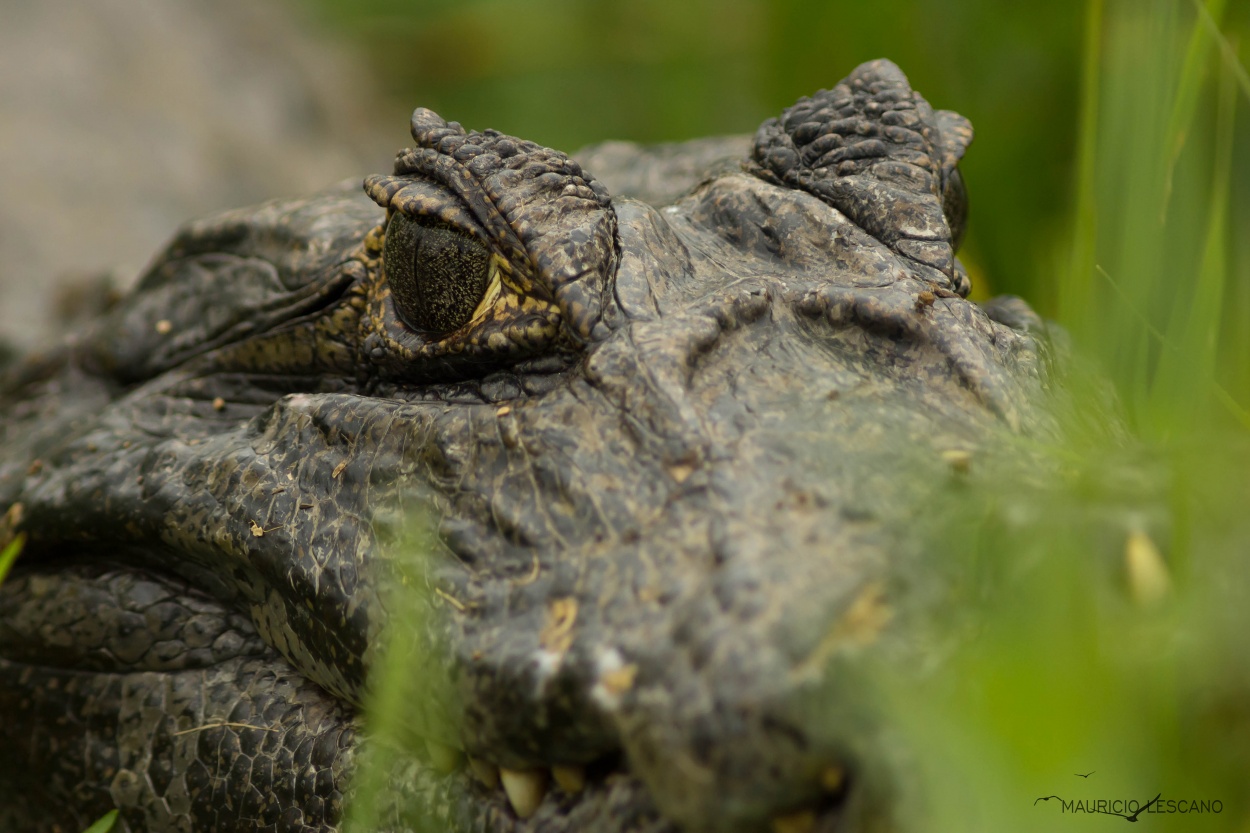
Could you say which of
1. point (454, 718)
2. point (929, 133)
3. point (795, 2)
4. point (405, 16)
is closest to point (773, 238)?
point (929, 133)

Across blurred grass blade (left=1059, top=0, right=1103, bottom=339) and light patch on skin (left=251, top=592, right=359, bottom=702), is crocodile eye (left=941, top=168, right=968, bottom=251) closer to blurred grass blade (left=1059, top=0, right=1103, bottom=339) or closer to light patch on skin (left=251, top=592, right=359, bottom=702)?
blurred grass blade (left=1059, top=0, right=1103, bottom=339)

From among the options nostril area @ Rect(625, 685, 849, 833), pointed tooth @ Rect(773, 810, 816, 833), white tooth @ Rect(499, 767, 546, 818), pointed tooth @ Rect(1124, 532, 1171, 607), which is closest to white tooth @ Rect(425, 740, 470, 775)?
white tooth @ Rect(499, 767, 546, 818)

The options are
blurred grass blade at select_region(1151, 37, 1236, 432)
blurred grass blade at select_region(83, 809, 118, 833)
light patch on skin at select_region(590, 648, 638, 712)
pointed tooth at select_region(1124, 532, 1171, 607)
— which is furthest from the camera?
blurred grass blade at select_region(83, 809, 118, 833)

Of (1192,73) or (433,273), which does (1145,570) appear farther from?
(433,273)

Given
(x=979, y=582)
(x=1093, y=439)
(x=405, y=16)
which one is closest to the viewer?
(x=979, y=582)

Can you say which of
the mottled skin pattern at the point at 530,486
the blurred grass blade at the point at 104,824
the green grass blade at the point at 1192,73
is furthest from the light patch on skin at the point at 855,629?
the blurred grass blade at the point at 104,824

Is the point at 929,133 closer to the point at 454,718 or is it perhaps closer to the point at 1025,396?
the point at 1025,396
